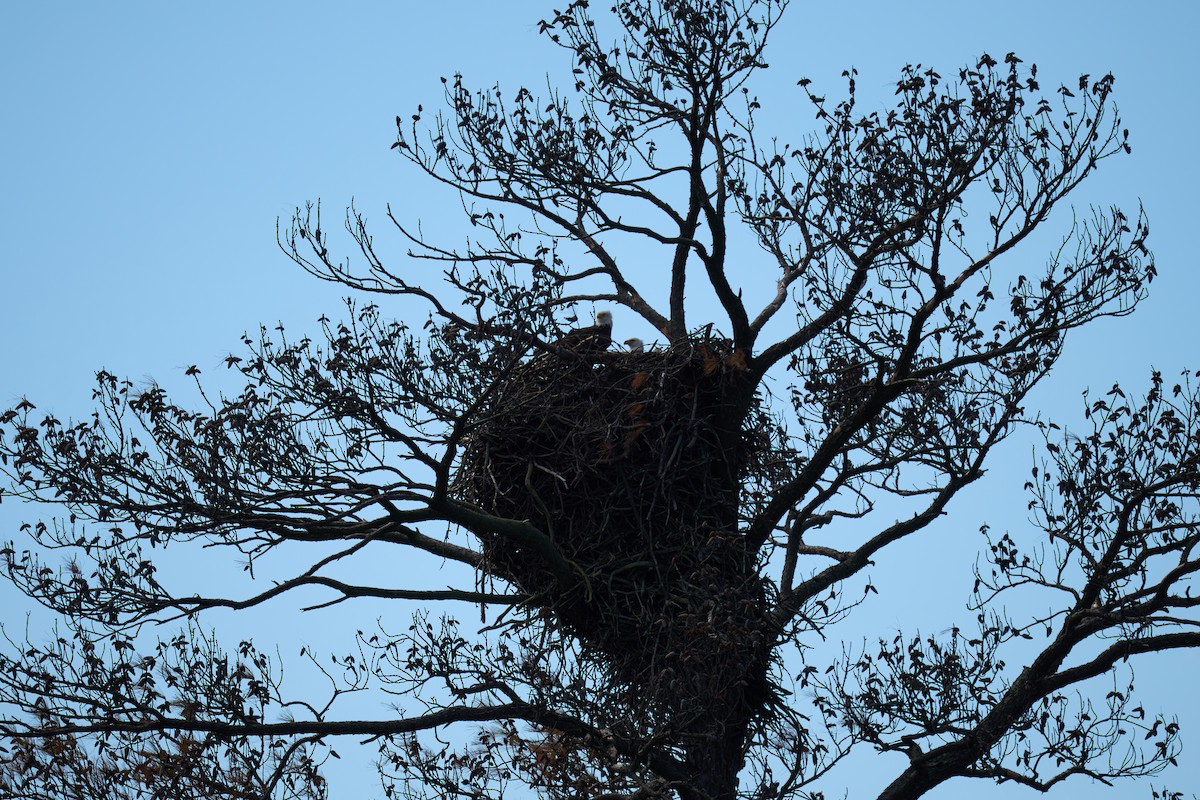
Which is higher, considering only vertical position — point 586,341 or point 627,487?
point 586,341

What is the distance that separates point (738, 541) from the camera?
8977 millimetres

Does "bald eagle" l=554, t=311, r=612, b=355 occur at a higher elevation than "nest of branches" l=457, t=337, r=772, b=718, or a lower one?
higher

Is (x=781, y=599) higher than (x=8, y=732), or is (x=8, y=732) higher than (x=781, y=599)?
(x=781, y=599)

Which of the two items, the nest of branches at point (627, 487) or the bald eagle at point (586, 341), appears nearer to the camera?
the nest of branches at point (627, 487)

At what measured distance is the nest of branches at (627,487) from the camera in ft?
28.7

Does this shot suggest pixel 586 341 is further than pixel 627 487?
Yes

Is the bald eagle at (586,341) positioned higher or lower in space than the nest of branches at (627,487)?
higher

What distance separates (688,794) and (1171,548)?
3.10m

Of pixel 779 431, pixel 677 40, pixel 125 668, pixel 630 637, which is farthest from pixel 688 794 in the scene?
pixel 677 40

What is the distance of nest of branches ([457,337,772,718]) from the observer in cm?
873

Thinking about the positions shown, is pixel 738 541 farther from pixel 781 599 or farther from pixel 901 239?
pixel 901 239

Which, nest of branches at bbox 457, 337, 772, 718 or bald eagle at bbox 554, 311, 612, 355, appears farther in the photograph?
bald eagle at bbox 554, 311, 612, 355

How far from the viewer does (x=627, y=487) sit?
8883mm

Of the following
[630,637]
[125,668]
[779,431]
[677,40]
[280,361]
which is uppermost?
[677,40]
